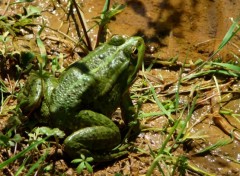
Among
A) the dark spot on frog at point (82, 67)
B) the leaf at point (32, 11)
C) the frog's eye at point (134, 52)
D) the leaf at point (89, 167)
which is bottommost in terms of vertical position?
the leaf at point (89, 167)

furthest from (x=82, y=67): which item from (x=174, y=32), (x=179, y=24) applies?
(x=179, y=24)

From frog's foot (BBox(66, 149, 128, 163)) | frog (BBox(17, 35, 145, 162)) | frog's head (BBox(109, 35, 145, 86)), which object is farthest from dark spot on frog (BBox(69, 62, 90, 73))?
frog's foot (BBox(66, 149, 128, 163))

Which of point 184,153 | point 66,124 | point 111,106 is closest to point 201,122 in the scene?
point 184,153

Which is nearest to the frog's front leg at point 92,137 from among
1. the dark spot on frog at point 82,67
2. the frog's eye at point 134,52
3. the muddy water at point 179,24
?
the dark spot on frog at point 82,67

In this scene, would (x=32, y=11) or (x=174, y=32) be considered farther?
(x=174, y=32)

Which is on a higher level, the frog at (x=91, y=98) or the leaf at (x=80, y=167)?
the frog at (x=91, y=98)

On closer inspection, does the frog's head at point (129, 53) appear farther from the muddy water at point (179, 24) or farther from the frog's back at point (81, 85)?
the muddy water at point (179, 24)

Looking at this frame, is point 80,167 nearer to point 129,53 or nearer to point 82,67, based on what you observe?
point 82,67

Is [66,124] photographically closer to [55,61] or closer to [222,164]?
[55,61]
